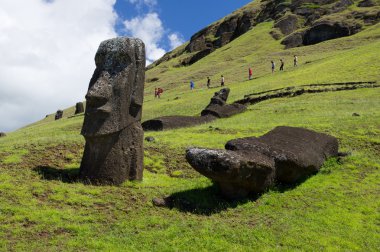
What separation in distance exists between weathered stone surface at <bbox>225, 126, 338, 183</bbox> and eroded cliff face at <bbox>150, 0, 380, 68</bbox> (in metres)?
95.1

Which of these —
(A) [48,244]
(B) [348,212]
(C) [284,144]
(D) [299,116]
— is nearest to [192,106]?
(D) [299,116]

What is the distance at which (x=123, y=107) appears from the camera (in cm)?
1513

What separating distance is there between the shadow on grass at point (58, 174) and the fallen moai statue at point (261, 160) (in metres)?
4.39

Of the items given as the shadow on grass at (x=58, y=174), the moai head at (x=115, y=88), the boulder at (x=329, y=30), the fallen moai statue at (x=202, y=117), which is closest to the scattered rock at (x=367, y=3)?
the boulder at (x=329, y=30)

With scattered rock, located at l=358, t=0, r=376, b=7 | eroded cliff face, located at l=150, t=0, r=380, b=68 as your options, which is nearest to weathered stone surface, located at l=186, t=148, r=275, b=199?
eroded cliff face, located at l=150, t=0, r=380, b=68

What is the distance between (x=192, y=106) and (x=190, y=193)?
33.1m

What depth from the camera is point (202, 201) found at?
14039 mm

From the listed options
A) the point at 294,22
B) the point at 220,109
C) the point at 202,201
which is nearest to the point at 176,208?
the point at 202,201

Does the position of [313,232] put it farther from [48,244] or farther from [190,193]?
[48,244]

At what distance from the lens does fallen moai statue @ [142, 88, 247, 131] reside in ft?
101

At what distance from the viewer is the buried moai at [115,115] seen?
14688mm

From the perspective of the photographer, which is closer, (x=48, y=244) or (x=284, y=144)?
(x=48, y=244)

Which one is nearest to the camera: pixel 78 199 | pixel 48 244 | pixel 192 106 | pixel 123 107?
pixel 48 244

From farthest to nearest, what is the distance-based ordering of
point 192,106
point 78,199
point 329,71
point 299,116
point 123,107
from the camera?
point 329,71 → point 192,106 → point 299,116 → point 123,107 → point 78,199
